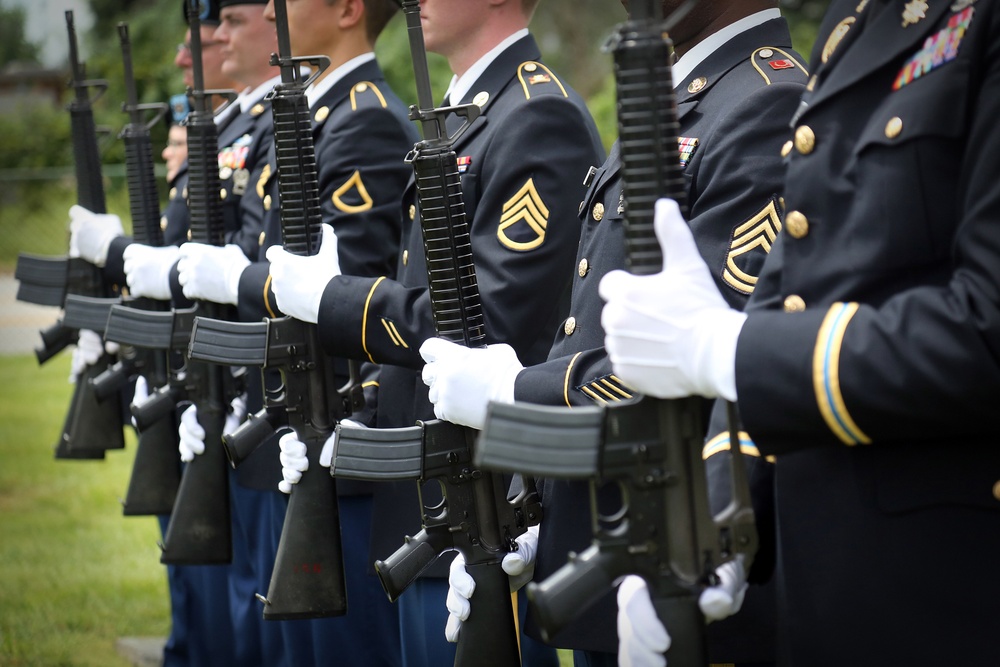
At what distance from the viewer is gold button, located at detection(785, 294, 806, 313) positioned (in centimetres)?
178

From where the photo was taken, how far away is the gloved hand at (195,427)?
4168 millimetres

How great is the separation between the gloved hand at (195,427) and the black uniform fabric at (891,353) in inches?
106

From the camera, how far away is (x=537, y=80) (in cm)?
303

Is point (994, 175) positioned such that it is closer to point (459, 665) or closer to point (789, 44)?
point (789, 44)

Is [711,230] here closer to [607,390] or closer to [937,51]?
[607,390]

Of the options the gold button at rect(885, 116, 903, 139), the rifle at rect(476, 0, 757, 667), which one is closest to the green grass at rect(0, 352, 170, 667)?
the rifle at rect(476, 0, 757, 667)

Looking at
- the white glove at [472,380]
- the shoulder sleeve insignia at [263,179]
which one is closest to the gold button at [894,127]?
the white glove at [472,380]

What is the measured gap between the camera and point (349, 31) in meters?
4.07

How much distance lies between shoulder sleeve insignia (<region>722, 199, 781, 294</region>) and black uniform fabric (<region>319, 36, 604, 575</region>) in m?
0.71

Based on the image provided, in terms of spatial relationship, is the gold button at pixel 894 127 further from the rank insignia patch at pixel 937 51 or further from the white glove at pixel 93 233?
the white glove at pixel 93 233

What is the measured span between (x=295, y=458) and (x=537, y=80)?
1.19m

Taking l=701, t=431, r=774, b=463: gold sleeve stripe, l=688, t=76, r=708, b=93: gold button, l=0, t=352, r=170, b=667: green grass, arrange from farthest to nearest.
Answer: l=0, t=352, r=170, b=667: green grass < l=688, t=76, r=708, b=93: gold button < l=701, t=431, r=774, b=463: gold sleeve stripe

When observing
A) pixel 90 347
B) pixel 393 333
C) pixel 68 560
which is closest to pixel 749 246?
pixel 393 333

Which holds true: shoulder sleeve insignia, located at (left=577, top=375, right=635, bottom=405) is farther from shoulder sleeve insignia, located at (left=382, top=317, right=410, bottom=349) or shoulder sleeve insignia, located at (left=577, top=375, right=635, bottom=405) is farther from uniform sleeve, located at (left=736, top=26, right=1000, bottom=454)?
shoulder sleeve insignia, located at (left=382, top=317, right=410, bottom=349)
